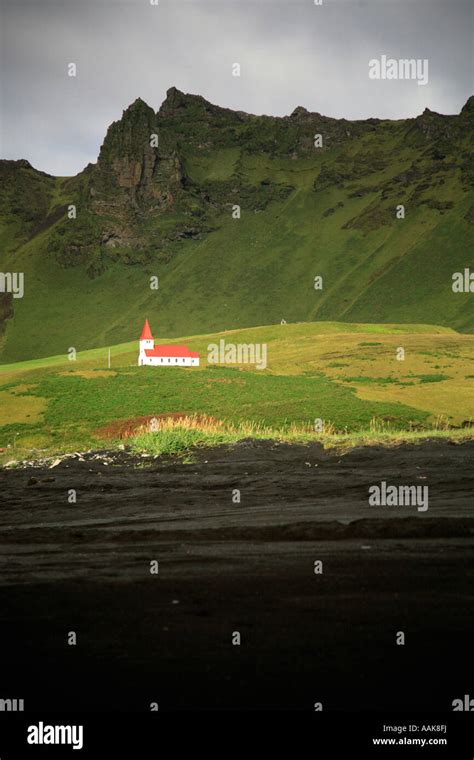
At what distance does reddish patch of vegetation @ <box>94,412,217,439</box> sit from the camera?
1903 inches

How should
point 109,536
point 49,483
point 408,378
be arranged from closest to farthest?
1. point 109,536
2. point 49,483
3. point 408,378

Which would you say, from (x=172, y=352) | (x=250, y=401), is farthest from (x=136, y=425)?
(x=172, y=352)

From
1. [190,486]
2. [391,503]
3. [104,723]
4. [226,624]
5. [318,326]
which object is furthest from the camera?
[318,326]

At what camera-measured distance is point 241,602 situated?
14.9 meters

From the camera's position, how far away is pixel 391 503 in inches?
989

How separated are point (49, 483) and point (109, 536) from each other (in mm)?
12124

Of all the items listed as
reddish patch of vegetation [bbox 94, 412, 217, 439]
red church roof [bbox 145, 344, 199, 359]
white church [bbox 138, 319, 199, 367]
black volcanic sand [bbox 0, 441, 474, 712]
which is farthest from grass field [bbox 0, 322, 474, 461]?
red church roof [bbox 145, 344, 199, 359]

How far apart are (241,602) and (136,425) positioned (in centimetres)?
3569

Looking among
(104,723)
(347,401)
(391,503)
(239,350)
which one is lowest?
(104,723)

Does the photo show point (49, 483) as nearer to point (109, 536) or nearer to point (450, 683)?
point (109, 536)

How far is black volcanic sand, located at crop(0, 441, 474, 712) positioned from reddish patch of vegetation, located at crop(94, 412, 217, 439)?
19978mm

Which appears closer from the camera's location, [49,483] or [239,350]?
[49,483]

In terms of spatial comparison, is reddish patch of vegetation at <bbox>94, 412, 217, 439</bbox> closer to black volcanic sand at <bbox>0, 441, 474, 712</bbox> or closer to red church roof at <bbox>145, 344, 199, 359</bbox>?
black volcanic sand at <bbox>0, 441, 474, 712</bbox>

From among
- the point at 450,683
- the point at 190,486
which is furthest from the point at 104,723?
the point at 190,486
